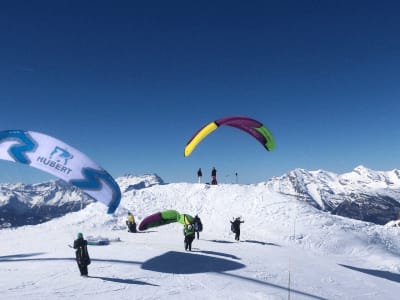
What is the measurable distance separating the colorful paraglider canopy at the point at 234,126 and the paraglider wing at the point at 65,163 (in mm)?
11322

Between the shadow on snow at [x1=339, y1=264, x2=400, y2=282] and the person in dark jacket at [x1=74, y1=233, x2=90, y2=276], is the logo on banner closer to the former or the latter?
the person in dark jacket at [x1=74, y1=233, x2=90, y2=276]

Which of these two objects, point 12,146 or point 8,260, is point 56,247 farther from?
point 12,146

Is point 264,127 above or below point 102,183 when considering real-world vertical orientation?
above

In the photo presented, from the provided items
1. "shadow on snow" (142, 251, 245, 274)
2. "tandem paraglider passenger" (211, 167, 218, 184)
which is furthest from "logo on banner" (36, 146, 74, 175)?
"tandem paraglider passenger" (211, 167, 218, 184)

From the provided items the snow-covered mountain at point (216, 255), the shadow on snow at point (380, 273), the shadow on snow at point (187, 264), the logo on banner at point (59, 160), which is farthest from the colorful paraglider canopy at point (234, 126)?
the logo on banner at point (59, 160)

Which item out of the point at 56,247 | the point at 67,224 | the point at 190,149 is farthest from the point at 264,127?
the point at 67,224

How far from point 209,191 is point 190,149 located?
14.4m

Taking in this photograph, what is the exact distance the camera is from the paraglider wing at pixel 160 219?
26.8 meters

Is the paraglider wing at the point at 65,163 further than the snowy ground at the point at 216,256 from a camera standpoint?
Yes

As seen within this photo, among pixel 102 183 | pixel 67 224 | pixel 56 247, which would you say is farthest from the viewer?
pixel 67 224

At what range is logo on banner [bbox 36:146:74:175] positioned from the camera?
14.6 meters

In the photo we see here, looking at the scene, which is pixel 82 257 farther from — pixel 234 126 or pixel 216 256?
pixel 234 126

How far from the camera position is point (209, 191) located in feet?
128

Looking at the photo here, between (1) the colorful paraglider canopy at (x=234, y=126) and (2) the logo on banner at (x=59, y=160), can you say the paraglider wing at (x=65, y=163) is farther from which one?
(1) the colorful paraglider canopy at (x=234, y=126)
